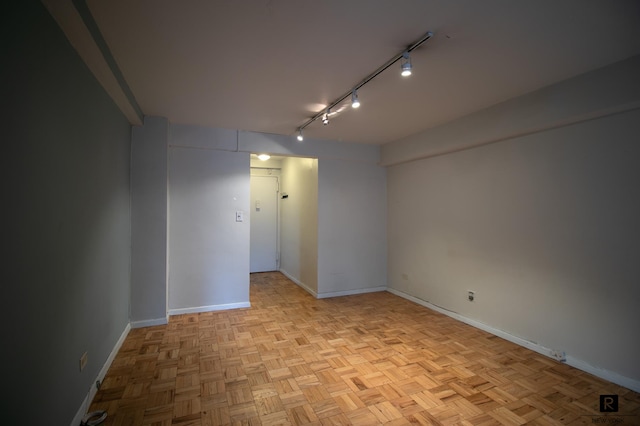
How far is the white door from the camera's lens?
20.9ft

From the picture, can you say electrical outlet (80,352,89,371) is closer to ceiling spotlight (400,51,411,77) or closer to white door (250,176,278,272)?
ceiling spotlight (400,51,411,77)

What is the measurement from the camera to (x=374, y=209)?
4969 millimetres

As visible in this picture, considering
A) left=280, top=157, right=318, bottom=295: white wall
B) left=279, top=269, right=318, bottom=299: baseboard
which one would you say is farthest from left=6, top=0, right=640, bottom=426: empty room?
left=280, top=157, right=318, bottom=295: white wall

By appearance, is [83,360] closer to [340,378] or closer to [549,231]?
[340,378]

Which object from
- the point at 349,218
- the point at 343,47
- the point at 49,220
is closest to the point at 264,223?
the point at 349,218

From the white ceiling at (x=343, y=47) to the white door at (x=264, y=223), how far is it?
3.31 m

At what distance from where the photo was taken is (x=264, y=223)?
6.45m

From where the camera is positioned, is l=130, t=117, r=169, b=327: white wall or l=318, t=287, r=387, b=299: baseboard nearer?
l=130, t=117, r=169, b=327: white wall

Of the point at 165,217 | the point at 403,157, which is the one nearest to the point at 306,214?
the point at 403,157

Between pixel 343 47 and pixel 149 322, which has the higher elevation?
pixel 343 47

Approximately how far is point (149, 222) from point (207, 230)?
0.74 m

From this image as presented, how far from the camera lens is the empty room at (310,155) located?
1579 mm

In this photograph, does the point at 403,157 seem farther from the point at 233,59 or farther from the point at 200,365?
the point at 200,365

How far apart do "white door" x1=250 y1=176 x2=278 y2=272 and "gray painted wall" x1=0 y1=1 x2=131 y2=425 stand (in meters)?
3.97
